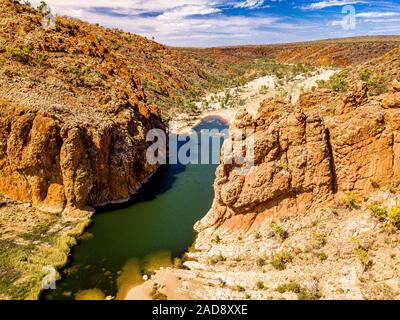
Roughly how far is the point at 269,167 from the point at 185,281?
10652mm

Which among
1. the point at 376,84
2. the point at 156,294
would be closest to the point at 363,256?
the point at 156,294

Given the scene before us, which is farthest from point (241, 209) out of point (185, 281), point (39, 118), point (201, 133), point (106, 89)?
point (201, 133)

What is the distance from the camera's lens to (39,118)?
36.5 metres

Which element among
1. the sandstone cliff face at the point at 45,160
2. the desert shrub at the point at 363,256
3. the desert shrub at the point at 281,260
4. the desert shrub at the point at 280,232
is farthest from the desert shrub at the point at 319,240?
the sandstone cliff face at the point at 45,160

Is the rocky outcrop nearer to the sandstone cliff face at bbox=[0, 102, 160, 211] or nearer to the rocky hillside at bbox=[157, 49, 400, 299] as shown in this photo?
the rocky hillside at bbox=[157, 49, 400, 299]

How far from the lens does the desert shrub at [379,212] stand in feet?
82.2

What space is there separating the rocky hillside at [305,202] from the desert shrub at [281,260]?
7 cm

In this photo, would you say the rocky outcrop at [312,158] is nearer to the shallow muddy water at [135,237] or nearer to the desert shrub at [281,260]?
the desert shrub at [281,260]

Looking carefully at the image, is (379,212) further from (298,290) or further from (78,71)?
(78,71)

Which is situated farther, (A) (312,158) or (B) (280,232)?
(A) (312,158)

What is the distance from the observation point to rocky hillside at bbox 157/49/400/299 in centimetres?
2438

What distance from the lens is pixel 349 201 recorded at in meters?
28.0

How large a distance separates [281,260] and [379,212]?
7.33 meters

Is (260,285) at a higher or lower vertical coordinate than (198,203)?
lower
